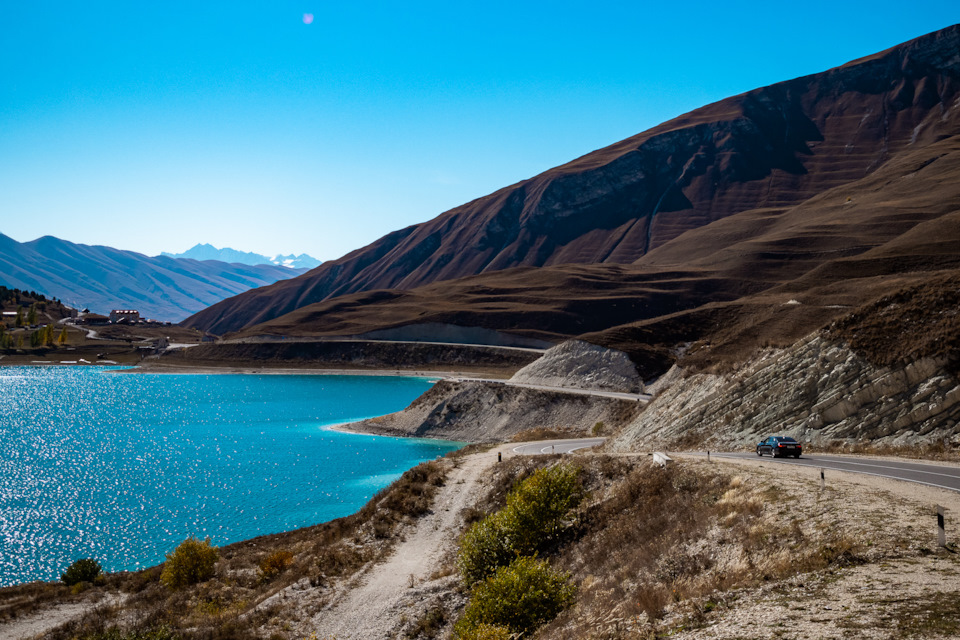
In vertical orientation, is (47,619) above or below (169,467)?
above

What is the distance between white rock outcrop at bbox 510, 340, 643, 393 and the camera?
86.6 meters

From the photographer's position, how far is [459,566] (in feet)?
78.4

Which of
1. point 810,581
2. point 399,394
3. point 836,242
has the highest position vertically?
point 836,242

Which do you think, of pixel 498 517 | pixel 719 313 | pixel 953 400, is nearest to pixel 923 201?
pixel 719 313

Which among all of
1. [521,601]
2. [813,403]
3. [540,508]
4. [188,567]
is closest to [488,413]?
[813,403]

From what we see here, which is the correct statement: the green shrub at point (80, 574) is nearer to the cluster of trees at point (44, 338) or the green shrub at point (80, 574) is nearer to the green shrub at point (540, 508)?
the green shrub at point (540, 508)

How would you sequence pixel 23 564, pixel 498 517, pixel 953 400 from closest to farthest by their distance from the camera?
1. pixel 498 517
2. pixel 953 400
3. pixel 23 564

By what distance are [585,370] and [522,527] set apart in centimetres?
6600

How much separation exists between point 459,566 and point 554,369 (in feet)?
229

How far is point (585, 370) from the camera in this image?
89688 mm

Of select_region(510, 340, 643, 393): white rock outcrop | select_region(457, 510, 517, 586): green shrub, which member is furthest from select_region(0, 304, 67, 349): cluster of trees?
select_region(457, 510, 517, 586): green shrub

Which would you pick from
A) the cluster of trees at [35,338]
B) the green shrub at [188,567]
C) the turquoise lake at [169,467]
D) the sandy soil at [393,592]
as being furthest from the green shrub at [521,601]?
the cluster of trees at [35,338]

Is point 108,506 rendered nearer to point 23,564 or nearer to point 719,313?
point 23,564

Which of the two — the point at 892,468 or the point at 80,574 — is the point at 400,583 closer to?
the point at 892,468
